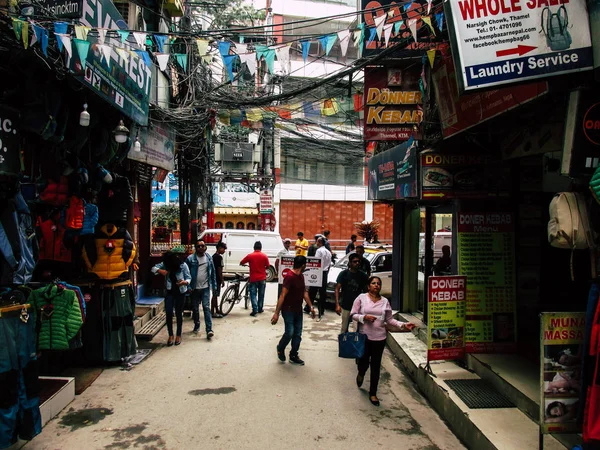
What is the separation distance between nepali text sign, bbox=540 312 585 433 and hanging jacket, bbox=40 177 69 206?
228 inches

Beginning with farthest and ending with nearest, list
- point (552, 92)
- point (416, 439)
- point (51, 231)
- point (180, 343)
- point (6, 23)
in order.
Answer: point (180, 343) → point (51, 231) → point (416, 439) → point (6, 23) → point (552, 92)

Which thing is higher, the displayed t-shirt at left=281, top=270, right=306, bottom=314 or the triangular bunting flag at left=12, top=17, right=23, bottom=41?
the triangular bunting flag at left=12, top=17, right=23, bottom=41

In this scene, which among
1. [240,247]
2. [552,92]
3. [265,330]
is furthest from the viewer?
[240,247]

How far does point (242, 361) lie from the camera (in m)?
7.28

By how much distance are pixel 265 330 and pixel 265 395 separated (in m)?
3.65

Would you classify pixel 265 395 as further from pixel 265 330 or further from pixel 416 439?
pixel 265 330

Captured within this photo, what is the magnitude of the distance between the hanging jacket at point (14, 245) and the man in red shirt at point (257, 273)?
6.04 m

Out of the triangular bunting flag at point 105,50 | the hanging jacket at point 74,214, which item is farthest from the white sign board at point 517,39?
the hanging jacket at point 74,214

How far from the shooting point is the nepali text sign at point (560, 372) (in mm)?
3598

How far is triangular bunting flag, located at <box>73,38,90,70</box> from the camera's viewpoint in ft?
16.0

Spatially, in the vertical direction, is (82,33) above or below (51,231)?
above

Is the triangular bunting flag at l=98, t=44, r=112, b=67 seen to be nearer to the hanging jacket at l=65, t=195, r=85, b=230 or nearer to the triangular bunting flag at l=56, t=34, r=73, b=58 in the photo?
the triangular bunting flag at l=56, t=34, r=73, b=58

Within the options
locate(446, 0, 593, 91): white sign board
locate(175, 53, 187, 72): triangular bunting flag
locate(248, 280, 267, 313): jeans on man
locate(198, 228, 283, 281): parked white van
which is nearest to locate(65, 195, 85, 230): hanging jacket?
locate(175, 53, 187, 72): triangular bunting flag

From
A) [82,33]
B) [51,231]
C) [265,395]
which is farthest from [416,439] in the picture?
[82,33]
